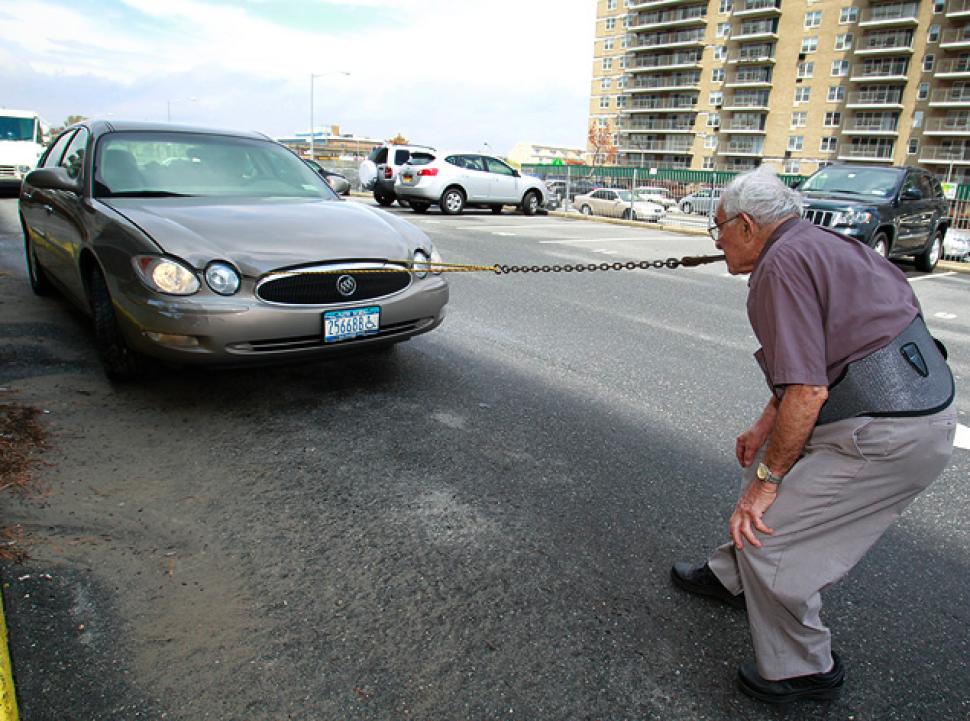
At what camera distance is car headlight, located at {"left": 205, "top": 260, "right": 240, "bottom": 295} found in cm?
364

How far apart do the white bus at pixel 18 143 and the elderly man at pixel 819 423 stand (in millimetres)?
21537

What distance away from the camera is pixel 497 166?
19.9 meters

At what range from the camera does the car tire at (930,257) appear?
12.9 m

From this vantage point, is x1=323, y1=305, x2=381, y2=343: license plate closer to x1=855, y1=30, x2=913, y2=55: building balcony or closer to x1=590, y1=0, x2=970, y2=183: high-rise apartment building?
x1=590, y1=0, x2=970, y2=183: high-rise apartment building

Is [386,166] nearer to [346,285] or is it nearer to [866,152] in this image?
[346,285]

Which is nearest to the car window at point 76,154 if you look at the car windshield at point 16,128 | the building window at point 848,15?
the car windshield at point 16,128

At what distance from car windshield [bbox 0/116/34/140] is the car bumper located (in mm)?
21071

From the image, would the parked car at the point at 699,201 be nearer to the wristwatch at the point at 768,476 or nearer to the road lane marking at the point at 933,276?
the road lane marking at the point at 933,276

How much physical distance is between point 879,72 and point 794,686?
Result: 265ft

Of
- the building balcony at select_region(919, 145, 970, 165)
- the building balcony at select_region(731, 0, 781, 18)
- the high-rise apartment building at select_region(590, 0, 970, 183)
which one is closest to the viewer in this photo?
the building balcony at select_region(919, 145, 970, 165)

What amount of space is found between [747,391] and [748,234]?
303 cm

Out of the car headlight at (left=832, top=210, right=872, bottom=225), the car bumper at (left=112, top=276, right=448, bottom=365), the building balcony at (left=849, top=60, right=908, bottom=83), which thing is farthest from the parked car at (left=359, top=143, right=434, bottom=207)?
the building balcony at (left=849, top=60, right=908, bottom=83)

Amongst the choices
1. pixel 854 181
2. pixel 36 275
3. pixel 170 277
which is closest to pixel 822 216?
pixel 854 181

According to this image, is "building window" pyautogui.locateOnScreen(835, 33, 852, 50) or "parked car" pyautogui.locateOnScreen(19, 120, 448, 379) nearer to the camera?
"parked car" pyautogui.locateOnScreen(19, 120, 448, 379)
